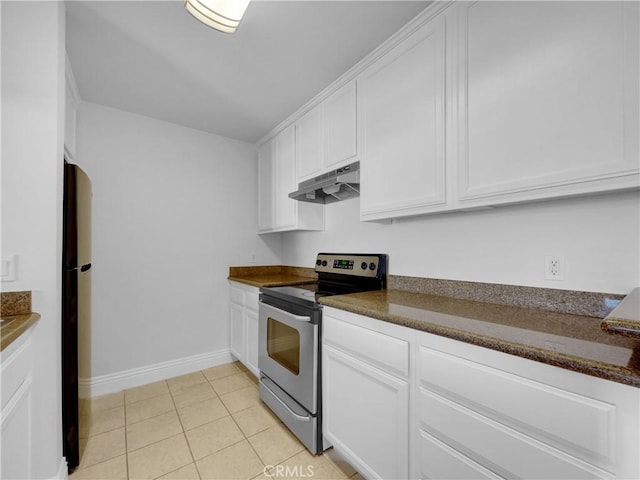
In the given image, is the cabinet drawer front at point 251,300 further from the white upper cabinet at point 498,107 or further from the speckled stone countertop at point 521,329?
the white upper cabinet at point 498,107

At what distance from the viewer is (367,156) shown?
5.74 ft

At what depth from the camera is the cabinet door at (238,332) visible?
2586mm

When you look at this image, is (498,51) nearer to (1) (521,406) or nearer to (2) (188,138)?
(1) (521,406)

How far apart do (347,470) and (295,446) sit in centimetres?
36

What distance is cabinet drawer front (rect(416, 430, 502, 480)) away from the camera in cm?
93

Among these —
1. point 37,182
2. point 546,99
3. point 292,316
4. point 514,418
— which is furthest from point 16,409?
point 546,99

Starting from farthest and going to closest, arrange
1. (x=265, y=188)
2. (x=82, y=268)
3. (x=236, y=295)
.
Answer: (x=265, y=188) < (x=236, y=295) < (x=82, y=268)

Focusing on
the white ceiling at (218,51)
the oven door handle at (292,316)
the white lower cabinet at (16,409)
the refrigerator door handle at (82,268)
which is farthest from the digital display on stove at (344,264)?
the white lower cabinet at (16,409)

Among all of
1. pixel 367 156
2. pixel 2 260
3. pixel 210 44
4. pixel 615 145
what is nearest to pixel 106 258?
pixel 2 260

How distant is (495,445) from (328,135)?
196cm

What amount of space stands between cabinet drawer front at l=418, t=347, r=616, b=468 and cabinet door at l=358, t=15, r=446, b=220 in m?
0.80

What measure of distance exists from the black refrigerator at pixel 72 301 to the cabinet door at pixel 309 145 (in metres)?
1.48

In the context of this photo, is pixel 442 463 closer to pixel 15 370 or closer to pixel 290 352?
pixel 290 352

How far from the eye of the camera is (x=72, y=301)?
4.88ft
